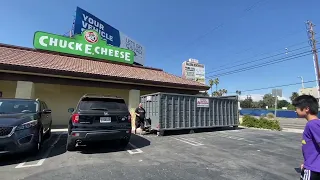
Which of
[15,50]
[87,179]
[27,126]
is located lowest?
[87,179]

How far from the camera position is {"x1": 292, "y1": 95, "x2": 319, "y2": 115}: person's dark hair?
2500 mm

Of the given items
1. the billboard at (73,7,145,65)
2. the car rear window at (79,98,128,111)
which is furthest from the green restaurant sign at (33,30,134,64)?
the car rear window at (79,98,128,111)

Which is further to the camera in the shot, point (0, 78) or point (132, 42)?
point (132, 42)

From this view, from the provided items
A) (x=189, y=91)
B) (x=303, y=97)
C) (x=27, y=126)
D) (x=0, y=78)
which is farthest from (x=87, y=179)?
(x=189, y=91)

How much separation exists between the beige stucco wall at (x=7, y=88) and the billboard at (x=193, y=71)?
31607 mm

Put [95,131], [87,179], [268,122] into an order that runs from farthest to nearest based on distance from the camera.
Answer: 1. [268,122]
2. [95,131]
3. [87,179]

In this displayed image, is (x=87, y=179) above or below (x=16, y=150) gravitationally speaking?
below

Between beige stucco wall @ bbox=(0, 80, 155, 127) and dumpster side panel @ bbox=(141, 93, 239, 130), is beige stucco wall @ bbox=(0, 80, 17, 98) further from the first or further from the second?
dumpster side panel @ bbox=(141, 93, 239, 130)

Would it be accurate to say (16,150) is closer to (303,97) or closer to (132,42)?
(303,97)

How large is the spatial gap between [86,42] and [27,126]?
42.7ft

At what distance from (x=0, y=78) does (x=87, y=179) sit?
402 inches

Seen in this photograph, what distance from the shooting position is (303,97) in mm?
2631

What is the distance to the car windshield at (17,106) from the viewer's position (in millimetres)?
6678

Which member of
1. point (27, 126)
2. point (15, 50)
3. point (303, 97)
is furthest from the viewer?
point (15, 50)
